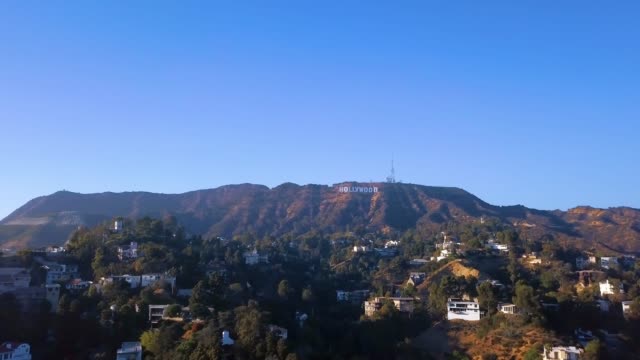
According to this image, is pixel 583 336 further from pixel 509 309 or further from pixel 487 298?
pixel 487 298

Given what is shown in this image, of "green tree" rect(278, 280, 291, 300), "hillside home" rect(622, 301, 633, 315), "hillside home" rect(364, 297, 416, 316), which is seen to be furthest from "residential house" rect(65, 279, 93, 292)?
"hillside home" rect(622, 301, 633, 315)

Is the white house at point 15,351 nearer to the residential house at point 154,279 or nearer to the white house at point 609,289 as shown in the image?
the residential house at point 154,279

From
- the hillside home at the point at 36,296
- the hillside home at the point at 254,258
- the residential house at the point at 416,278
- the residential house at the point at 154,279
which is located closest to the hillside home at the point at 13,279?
the hillside home at the point at 36,296

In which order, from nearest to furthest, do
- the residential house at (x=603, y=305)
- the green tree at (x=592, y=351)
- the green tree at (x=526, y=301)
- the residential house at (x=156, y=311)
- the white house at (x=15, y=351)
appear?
the white house at (x=15, y=351) < the green tree at (x=592, y=351) < the residential house at (x=156, y=311) < the green tree at (x=526, y=301) < the residential house at (x=603, y=305)

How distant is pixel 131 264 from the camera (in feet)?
156

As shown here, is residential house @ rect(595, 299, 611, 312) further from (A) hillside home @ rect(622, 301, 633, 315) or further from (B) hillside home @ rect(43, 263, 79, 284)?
(B) hillside home @ rect(43, 263, 79, 284)

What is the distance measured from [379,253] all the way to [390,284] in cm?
1693

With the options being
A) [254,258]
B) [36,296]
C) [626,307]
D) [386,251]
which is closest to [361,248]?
[386,251]

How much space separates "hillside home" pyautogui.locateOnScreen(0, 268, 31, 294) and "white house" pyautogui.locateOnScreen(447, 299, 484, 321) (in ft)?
84.5

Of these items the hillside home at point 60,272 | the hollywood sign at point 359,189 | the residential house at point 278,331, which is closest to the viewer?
the residential house at point 278,331

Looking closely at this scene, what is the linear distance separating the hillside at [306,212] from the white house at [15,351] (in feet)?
238

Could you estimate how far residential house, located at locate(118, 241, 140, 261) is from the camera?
4891cm

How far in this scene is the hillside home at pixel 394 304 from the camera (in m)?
45.7

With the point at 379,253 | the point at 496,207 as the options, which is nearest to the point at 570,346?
the point at 379,253
